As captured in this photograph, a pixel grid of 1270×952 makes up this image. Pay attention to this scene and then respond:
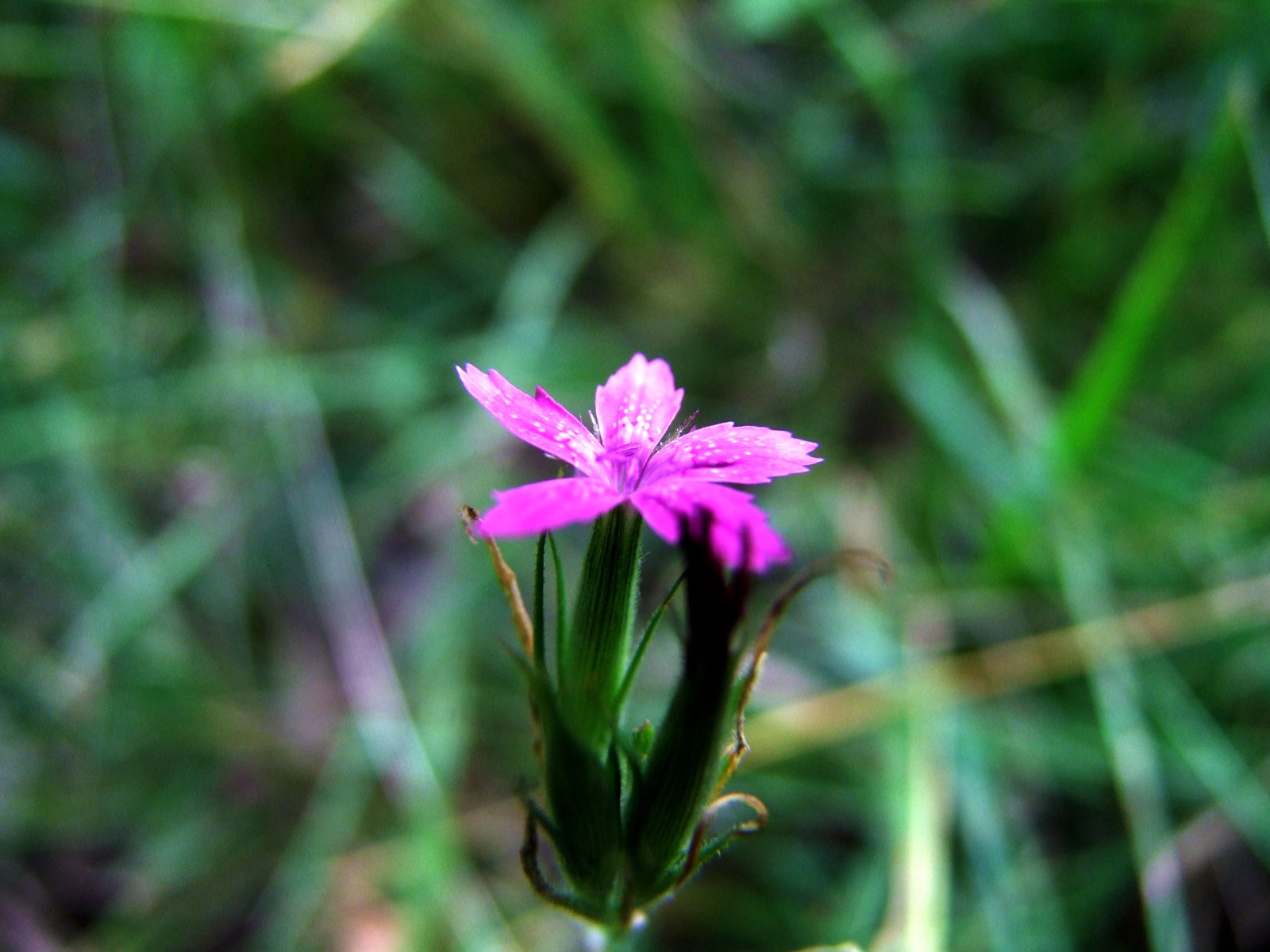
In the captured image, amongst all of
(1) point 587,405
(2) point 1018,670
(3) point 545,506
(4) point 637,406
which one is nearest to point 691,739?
(3) point 545,506

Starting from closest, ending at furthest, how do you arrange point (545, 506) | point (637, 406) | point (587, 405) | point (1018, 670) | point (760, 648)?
point (545, 506) → point (760, 648) → point (637, 406) → point (1018, 670) → point (587, 405)

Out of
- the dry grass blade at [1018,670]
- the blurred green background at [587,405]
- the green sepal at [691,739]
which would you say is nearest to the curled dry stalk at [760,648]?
the green sepal at [691,739]

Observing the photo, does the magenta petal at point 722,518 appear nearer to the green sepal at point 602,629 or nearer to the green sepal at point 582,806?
the green sepal at point 602,629

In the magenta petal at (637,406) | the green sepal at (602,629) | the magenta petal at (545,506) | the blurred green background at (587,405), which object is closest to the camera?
the magenta petal at (545,506)

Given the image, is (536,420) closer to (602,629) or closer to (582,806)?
(602,629)

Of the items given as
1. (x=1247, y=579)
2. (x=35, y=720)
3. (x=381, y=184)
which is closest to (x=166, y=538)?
(x=35, y=720)

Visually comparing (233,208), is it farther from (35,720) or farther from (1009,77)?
(1009,77)

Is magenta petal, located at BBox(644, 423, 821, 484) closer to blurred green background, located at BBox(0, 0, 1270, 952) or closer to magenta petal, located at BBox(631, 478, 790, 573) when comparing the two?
magenta petal, located at BBox(631, 478, 790, 573)
